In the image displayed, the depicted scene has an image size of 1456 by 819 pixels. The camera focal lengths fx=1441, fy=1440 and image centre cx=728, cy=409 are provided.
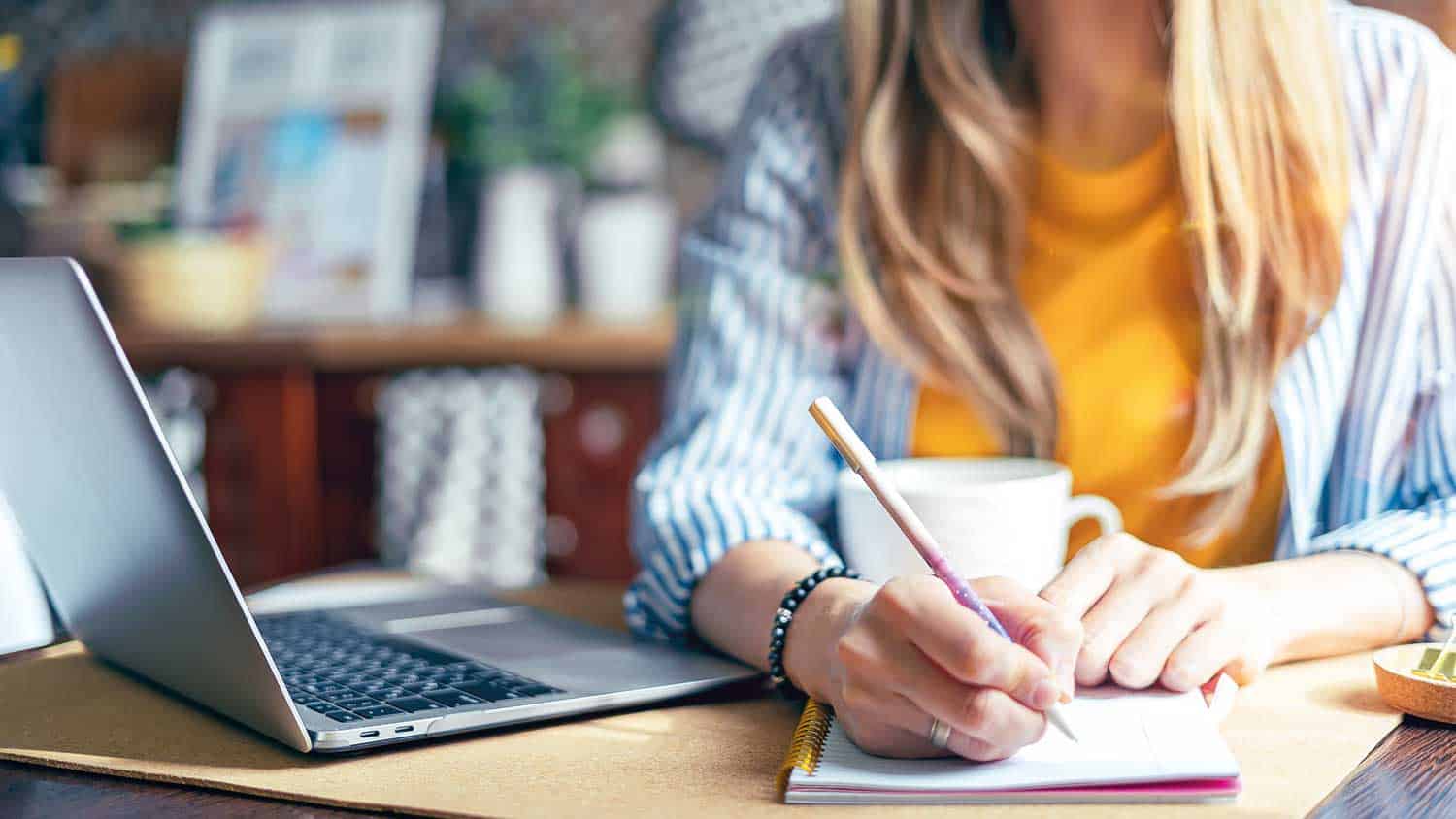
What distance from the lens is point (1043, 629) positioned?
1.85ft

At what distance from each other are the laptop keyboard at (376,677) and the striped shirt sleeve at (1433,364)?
0.49 metres

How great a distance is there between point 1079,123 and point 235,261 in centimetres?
167

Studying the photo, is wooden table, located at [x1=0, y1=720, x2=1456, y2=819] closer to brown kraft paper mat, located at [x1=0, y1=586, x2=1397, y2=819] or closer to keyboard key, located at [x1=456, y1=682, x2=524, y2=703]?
brown kraft paper mat, located at [x1=0, y1=586, x2=1397, y2=819]

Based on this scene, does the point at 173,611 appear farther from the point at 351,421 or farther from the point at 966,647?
the point at 351,421

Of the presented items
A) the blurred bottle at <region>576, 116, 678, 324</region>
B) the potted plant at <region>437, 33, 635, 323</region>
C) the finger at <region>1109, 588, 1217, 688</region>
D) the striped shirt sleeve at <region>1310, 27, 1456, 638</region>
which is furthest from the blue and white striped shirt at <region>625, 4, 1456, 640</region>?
the potted plant at <region>437, 33, 635, 323</region>

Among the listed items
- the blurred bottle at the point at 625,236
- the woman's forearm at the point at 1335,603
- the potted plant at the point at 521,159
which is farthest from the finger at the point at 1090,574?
the potted plant at the point at 521,159

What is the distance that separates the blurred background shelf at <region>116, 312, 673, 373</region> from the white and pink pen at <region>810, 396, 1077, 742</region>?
1410 millimetres

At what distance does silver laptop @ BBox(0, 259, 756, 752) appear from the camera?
0.57 m

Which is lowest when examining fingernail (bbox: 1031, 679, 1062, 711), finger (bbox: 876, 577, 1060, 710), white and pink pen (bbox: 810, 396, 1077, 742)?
fingernail (bbox: 1031, 679, 1062, 711)

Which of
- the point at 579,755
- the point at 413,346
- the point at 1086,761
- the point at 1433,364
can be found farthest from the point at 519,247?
the point at 1086,761

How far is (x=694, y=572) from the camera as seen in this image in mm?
836

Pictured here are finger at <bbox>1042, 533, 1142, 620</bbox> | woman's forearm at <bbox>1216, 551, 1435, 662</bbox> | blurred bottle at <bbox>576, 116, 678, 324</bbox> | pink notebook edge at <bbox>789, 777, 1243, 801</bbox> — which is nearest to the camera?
pink notebook edge at <bbox>789, 777, 1243, 801</bbox>

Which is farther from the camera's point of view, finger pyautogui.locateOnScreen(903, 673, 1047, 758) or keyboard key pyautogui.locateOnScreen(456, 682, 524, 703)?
keyboard key pyautogui.locateOnScreen(456, 682, 524, 703)

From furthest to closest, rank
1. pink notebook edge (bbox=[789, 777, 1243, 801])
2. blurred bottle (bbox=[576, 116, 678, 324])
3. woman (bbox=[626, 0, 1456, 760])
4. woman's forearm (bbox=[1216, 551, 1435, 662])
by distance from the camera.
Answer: blurred bottle (bbox=[576, 116, 678, 324])
woman (bbox=[626, 0, 1456, 760])
woman's forearm (bbox=[1216, 551, 1435, 662])
pink notebook edge (bbox=[789, 777, 1243, 801])
